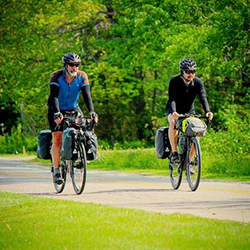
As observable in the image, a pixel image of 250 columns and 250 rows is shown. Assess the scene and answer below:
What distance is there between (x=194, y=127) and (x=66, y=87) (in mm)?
2001

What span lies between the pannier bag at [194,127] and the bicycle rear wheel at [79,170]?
1599 millimetres

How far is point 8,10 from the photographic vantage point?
35.1m

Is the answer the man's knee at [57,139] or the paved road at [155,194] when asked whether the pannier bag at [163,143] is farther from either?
the man's knee at [57,139]

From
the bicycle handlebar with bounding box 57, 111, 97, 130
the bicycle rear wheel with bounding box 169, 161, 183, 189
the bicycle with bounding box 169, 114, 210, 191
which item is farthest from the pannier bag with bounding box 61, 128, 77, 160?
the bicycle rear wheel with bounding box 169, 161, 183, 189

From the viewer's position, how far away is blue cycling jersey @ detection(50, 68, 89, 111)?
12883 mm

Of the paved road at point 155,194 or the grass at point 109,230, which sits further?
the paved road at point 155,194

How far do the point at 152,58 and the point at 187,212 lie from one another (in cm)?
2398

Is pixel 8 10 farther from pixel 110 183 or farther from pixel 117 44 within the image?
pixel 110 183

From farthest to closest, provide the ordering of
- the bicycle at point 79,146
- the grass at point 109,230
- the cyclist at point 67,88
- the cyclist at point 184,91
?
the cyclist at point 184,91 → the bicycle at point 79,146 → the cyclist at point 67,88 → the grass at point 109,230

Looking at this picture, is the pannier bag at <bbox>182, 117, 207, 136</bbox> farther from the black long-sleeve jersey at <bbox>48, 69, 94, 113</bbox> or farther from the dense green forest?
the dense green forest

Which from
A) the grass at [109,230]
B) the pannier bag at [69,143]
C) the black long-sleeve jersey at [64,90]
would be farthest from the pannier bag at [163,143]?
the grass at [109,230]

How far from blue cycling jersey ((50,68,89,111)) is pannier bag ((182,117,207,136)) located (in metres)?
1.63

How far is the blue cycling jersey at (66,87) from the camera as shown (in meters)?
12.9

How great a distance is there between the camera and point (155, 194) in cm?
1328
